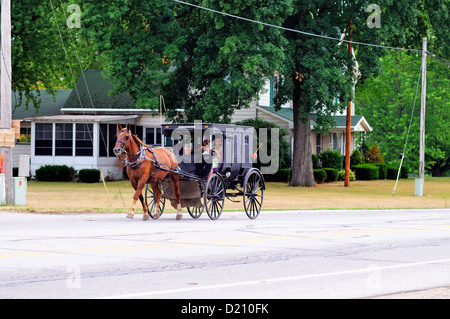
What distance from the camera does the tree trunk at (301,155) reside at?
44625mm

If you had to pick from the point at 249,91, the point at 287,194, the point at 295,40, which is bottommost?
the point at 287,194

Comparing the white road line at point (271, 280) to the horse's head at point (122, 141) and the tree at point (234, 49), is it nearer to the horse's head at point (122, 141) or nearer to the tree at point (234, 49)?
the horse's head at point (122, 141)

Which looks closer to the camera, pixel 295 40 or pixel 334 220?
pixel 334 220

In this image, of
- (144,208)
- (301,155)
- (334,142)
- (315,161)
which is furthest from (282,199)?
(334,142)

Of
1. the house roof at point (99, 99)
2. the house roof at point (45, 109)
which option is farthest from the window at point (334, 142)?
the house roof at point (45, 109)

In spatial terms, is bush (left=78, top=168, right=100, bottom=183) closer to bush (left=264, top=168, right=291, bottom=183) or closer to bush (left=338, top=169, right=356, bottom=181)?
bush (left=264, top=168, right=291, bottom=183)

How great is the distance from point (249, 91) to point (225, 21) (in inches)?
150

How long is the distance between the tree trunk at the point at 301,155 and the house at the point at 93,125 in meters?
3.52

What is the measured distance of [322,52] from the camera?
40562 mm

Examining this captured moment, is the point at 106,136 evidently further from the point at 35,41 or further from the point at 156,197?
the point at 156,197

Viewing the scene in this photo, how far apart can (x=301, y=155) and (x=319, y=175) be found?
14.2 ft

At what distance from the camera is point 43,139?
4709 cm
